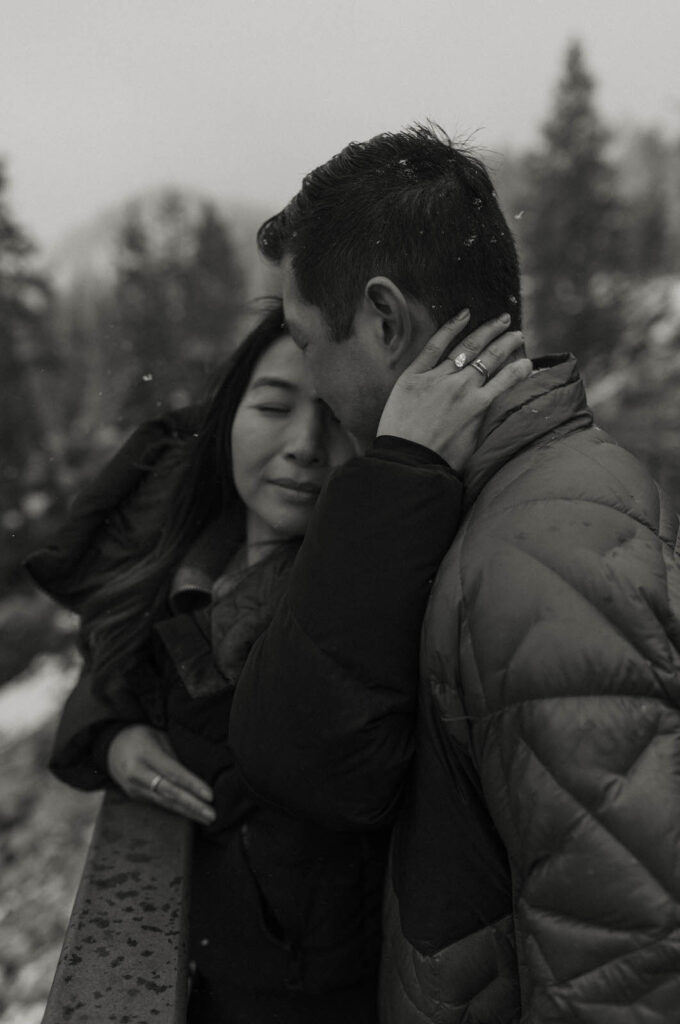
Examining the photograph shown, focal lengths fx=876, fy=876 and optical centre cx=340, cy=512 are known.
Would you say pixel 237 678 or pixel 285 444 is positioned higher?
pixel 285 444

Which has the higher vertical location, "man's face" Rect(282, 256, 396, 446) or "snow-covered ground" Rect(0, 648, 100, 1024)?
"man's face" Rect(282, 256, 396, 446)

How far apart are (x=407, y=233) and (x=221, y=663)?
3.65 ft

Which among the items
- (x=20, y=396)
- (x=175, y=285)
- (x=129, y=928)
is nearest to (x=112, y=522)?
(x=129, y=928)

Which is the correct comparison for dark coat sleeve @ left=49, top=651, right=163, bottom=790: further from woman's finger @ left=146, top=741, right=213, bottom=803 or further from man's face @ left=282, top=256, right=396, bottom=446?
man's face @ left=282, top=256, right=396, bottom=446

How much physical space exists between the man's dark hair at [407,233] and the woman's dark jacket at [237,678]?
32cm

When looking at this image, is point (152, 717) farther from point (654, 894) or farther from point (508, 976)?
point (654, 894)

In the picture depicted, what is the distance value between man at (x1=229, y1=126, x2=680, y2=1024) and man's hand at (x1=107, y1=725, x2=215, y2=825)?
557 millimetres

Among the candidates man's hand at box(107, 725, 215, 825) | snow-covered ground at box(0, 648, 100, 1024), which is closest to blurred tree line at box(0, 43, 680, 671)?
snow-covered ground at box(0, 648, 100, 1024)

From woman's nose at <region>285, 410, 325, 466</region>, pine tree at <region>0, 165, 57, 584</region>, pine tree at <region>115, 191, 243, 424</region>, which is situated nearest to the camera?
woman's nose at <region>285, 410, 325, 466</region>

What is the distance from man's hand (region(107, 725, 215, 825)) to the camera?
7.07 feet

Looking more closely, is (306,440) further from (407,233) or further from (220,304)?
(220,304)

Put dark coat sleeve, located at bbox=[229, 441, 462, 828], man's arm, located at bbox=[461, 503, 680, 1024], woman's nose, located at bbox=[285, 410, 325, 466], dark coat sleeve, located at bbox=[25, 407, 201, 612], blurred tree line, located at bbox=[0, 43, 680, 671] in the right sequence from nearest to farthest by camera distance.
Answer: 1. man's arm, located at bbox=[461, 503, 680, 1024]
2. dark coat sleeve, located at bbox=[229, 441, 462, 828]
3. woman's nose, located at bbox=[285, 410, 325, 466]
4. dark coat sleeve, located at bbox=[25, 407, 201, 612]
5. blurred tree line, located at bbox=[0, 43, 680, 671]

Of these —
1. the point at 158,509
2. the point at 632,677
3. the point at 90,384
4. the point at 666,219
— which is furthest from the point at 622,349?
the point at 632,677

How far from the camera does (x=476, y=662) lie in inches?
49.6
